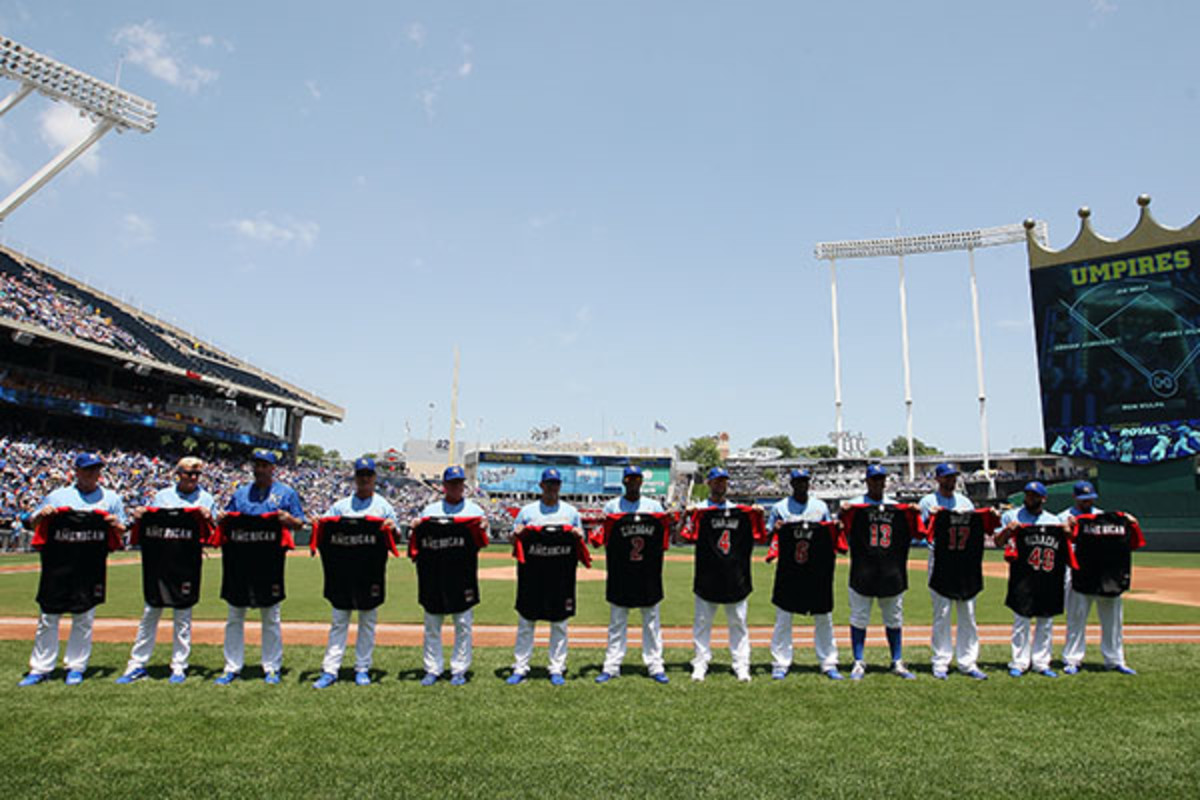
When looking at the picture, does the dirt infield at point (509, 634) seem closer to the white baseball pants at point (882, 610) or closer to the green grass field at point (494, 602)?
the green grass field at point (494, 602)

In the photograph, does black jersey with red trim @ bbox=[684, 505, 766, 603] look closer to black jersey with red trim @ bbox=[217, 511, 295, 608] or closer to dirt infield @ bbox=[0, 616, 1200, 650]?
dirt infield @ bbox=[0, 616, 1200, 650]

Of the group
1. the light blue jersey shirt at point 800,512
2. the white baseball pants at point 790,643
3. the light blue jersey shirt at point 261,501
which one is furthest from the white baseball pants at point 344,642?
the light blue jersey shirt at point 800,512

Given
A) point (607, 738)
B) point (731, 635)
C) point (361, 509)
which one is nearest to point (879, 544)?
point (731, 635)

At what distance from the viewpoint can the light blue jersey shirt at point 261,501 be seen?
684cm

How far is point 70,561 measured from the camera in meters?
6.65

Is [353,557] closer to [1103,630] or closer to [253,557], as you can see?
[253,557]

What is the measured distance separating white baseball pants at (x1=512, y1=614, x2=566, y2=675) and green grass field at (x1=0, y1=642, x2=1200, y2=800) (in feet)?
0.58

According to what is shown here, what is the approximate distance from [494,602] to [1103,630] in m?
10.0

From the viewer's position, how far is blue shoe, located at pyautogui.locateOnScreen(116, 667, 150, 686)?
639 cm

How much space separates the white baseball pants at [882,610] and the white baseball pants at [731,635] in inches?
44.8

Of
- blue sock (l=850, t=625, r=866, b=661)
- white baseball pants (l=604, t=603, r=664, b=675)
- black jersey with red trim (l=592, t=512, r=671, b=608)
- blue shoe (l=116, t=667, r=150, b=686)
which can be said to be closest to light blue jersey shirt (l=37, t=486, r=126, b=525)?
blue shoe (l=116, t=667, r=150, b=686)

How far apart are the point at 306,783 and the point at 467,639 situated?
2.64m

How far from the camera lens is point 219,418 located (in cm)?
4281

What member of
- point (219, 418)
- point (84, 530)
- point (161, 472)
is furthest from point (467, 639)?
Answer: point (219, 418)
